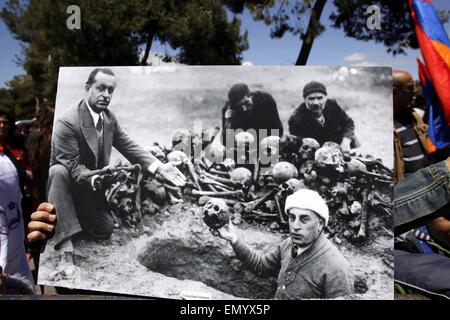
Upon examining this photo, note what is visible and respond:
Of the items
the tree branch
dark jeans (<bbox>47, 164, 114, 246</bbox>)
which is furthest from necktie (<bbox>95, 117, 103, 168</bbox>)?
the tree branch

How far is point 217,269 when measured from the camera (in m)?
1.99

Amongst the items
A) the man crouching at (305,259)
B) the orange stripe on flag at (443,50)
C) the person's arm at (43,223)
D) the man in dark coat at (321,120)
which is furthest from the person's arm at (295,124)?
the person's arm at (43,223)

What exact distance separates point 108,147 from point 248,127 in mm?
637

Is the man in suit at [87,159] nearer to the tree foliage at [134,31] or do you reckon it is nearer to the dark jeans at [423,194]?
the dark jeans at [423,194]

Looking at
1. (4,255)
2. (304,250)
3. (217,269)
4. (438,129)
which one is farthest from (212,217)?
(4,255)

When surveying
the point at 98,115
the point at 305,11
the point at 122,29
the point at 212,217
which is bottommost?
the point at 212,217

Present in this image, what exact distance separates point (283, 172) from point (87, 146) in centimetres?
88

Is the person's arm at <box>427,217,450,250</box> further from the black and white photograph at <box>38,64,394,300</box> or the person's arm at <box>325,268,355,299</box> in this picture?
the person's arm at <box>325,268,355,299</box>

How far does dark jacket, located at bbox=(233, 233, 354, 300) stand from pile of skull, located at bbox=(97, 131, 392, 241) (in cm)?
8

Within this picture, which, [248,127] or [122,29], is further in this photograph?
[122,29]

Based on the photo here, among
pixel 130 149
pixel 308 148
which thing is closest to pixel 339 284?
Result: pixel 308 148

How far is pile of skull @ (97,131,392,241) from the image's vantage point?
192 cm

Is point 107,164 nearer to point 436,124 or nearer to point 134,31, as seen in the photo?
point 436,124

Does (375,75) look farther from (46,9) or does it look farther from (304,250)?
(46,9)
